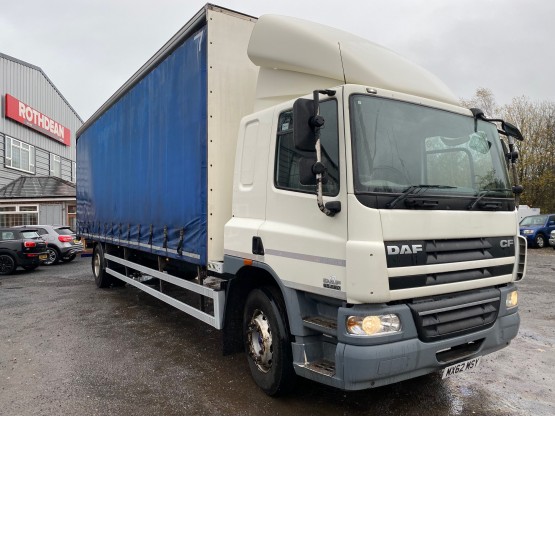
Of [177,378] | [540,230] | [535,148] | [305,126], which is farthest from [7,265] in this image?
[535,148]

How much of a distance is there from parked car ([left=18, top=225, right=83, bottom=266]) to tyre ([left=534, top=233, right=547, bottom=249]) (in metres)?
20.4

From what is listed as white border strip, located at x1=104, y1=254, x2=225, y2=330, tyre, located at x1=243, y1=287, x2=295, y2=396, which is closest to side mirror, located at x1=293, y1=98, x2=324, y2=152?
tyre, located at x1=243, y1=287, x2=295, y2=396

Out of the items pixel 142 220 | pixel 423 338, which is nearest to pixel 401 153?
pixel 423 338

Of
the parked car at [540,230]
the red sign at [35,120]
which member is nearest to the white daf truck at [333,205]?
the parked car at [540,230]

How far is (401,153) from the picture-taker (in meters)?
3.62

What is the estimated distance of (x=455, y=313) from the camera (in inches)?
148

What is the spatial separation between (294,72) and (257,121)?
55 centimetres

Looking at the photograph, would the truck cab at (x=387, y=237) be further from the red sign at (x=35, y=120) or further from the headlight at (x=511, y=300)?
the red sign at (x=35, y=120)

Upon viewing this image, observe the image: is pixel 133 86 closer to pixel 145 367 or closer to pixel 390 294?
pixel 145 367

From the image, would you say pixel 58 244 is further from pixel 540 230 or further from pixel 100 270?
pixel 540 230

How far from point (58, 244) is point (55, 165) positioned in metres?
18.5

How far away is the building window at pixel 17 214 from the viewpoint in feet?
79.7

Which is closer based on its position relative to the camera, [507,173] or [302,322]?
[302,322]

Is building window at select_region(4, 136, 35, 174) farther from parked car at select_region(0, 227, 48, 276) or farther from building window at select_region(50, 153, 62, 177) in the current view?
parked car at select_region(0, 227, 48, 276)
